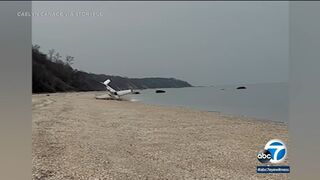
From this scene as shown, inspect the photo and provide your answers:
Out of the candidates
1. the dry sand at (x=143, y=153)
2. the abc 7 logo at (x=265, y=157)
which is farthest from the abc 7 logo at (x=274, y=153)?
the dry sand at (x=143, y=153)

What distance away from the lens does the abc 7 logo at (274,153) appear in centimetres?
611

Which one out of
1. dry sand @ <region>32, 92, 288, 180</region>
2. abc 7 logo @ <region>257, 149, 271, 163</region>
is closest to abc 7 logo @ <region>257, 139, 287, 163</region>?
abc 7 logo @ <region>257, 149, 271, 163</region>

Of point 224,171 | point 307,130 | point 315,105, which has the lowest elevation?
point 224,171

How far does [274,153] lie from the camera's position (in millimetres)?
6234

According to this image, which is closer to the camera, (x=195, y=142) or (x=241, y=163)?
(x=241, y=163)

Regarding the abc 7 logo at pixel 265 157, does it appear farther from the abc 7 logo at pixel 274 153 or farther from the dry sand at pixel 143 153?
the dry sand at pixel 143 153

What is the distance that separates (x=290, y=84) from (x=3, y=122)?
5380mm

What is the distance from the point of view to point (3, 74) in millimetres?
5605

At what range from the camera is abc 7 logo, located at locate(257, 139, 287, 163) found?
20.0 ft

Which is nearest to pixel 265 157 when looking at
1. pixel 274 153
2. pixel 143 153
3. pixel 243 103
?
pixel 274 153

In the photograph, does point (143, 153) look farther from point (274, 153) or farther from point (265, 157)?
point (274, 153)

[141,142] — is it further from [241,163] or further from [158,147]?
[241,163]

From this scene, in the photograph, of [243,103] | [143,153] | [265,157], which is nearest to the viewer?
[265,157]

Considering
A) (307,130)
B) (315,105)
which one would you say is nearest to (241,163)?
(307,130)
